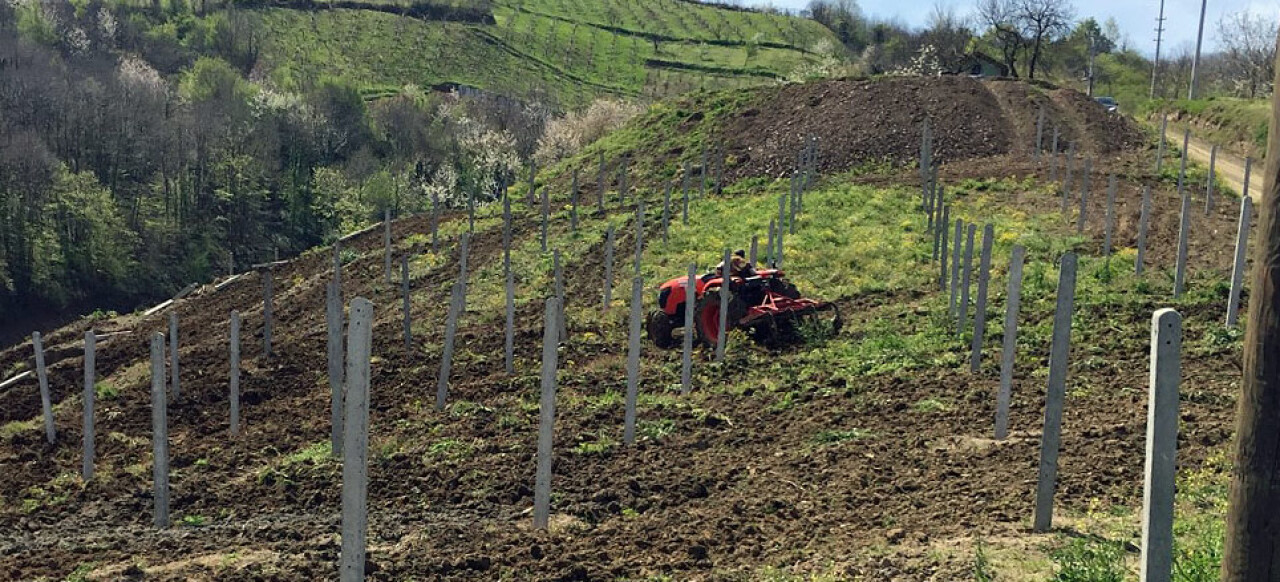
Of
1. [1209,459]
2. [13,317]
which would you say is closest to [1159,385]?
[1209,459]

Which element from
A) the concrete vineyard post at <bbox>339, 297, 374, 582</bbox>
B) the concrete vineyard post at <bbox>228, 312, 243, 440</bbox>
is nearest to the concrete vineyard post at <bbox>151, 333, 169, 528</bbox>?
the concrete vineyard post at <bbox>228, 312, 243, 440</bbox>

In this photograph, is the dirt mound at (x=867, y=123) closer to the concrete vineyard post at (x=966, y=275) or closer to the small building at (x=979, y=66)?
the small building at (x=979, y=66)

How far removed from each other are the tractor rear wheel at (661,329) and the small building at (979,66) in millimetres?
A: 49801

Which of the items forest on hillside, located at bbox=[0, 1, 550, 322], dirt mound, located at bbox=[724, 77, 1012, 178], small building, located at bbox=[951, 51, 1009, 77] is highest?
small building, located at bbox=[951, 51, 1009, 77]

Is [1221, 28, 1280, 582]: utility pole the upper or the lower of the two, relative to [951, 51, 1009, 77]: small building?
lower

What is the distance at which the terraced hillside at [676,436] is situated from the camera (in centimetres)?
896

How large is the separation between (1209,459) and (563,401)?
8.48m

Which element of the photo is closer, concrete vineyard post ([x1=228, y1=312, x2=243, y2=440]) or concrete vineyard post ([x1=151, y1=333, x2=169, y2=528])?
concrete vineyard post ([x1=151, y1=333, x2=169, y2=528])

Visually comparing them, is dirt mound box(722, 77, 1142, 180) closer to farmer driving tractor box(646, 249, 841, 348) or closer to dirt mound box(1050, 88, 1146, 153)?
dirt mound box(1050, 88, 1146, 153)

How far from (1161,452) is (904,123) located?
3980 centimetres

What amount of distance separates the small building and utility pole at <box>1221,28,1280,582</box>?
63.0 m

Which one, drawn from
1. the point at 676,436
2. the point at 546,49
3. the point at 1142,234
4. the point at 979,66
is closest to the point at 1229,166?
the point at 1142,234

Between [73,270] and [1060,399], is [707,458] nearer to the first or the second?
[1060,399]

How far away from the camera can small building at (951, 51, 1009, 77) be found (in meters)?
65.6
